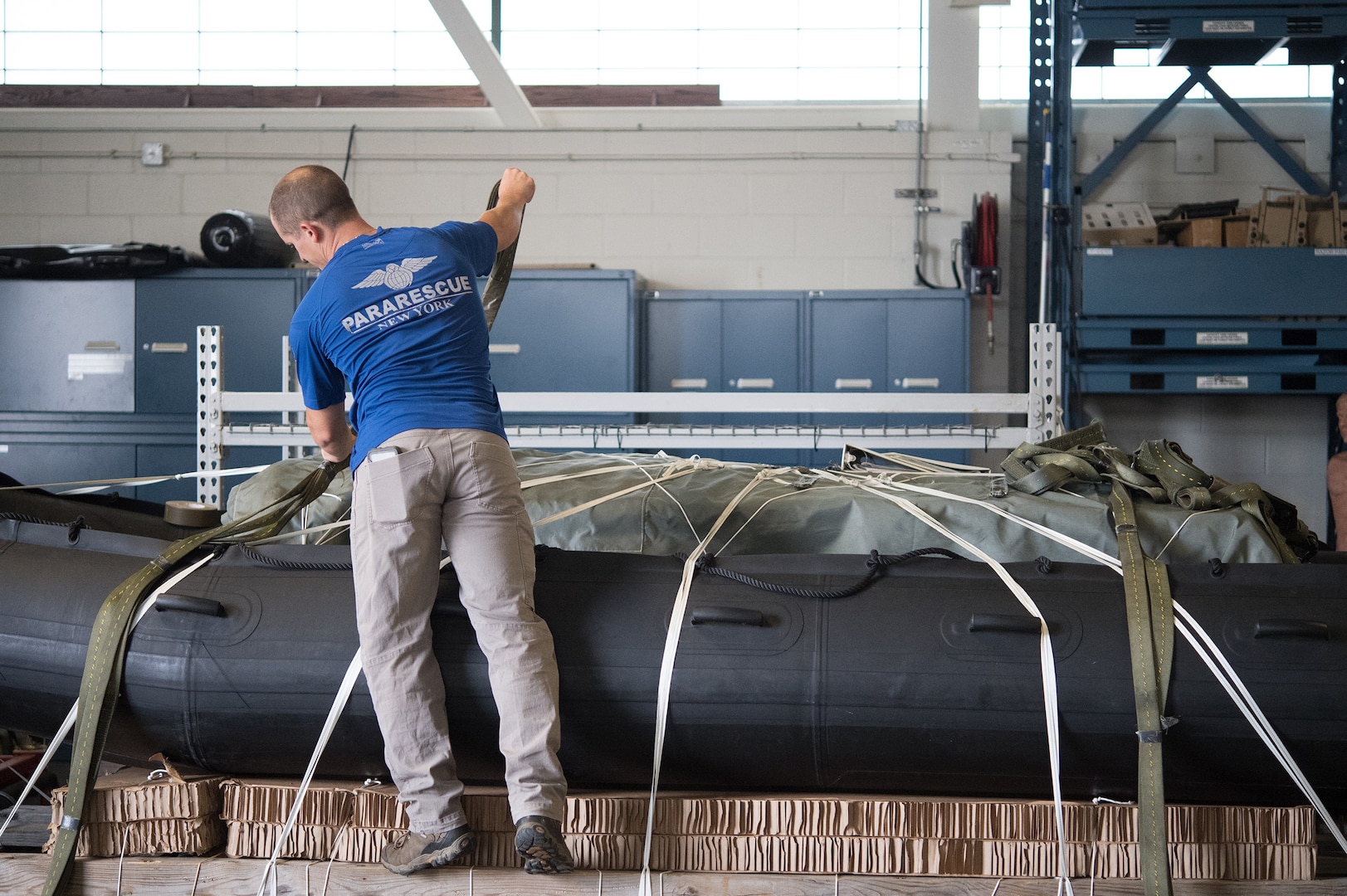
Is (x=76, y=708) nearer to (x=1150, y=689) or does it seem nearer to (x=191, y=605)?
(x=191, y=605)

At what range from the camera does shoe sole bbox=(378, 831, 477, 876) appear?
1597 mm

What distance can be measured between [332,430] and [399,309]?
315mm

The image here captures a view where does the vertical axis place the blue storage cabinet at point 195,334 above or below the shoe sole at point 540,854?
→ above

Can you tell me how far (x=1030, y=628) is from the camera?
1.64 meters

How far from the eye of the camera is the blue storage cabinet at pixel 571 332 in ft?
17.4

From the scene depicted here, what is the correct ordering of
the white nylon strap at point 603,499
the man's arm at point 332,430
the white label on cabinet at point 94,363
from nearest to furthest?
the man's arm at point 332,430 < the white nylon strap at point 603,499 < the white label on cabinet at point 94,363

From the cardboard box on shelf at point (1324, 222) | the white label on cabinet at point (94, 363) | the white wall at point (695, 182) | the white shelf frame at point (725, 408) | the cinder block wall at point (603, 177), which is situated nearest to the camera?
the white shelf frame at point (725, 408)

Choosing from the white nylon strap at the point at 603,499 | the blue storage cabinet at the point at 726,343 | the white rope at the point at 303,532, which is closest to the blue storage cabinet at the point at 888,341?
the blue storage cabinet at the point at 726,343

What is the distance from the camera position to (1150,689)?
1579 mm

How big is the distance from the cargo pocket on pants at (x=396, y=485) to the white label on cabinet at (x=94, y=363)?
176 inches

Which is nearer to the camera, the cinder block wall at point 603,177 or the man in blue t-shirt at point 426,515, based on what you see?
the man in blue t-shirt at point 426,515

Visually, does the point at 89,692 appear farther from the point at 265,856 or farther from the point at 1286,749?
the point at 1286,749

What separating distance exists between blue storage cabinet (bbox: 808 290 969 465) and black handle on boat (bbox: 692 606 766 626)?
12.1 feet

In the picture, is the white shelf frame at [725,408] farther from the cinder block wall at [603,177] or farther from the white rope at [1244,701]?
the cinder block wall at [603,177]
